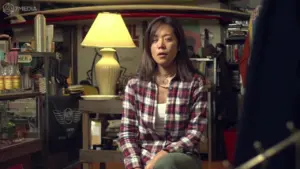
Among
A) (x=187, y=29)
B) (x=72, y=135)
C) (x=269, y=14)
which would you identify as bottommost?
(x=72, y=135)

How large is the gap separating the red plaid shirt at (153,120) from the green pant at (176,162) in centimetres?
7

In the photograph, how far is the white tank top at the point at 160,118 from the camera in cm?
188

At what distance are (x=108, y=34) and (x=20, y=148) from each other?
3.31 ft

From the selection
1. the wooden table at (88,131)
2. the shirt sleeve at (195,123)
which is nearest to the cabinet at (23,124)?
the wooden table at (88,131)

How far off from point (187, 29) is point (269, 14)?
14.6ft

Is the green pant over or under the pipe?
under

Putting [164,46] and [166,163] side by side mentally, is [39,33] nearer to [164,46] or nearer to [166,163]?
[164,46]

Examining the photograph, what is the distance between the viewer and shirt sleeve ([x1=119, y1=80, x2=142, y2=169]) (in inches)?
72.2

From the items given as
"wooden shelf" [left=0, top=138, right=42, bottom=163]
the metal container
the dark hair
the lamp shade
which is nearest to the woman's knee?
the dark hair

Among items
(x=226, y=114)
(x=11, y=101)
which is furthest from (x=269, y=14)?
(x=226, y=114)

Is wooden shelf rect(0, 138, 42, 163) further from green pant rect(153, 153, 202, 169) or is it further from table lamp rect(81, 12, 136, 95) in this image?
green pant rect(153, 153, 202, 169)

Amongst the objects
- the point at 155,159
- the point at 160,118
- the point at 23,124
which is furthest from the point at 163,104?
the point at 23,124

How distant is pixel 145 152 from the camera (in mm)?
1869

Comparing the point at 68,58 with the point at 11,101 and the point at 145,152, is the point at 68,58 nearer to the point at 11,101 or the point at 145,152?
the point at 11,101
